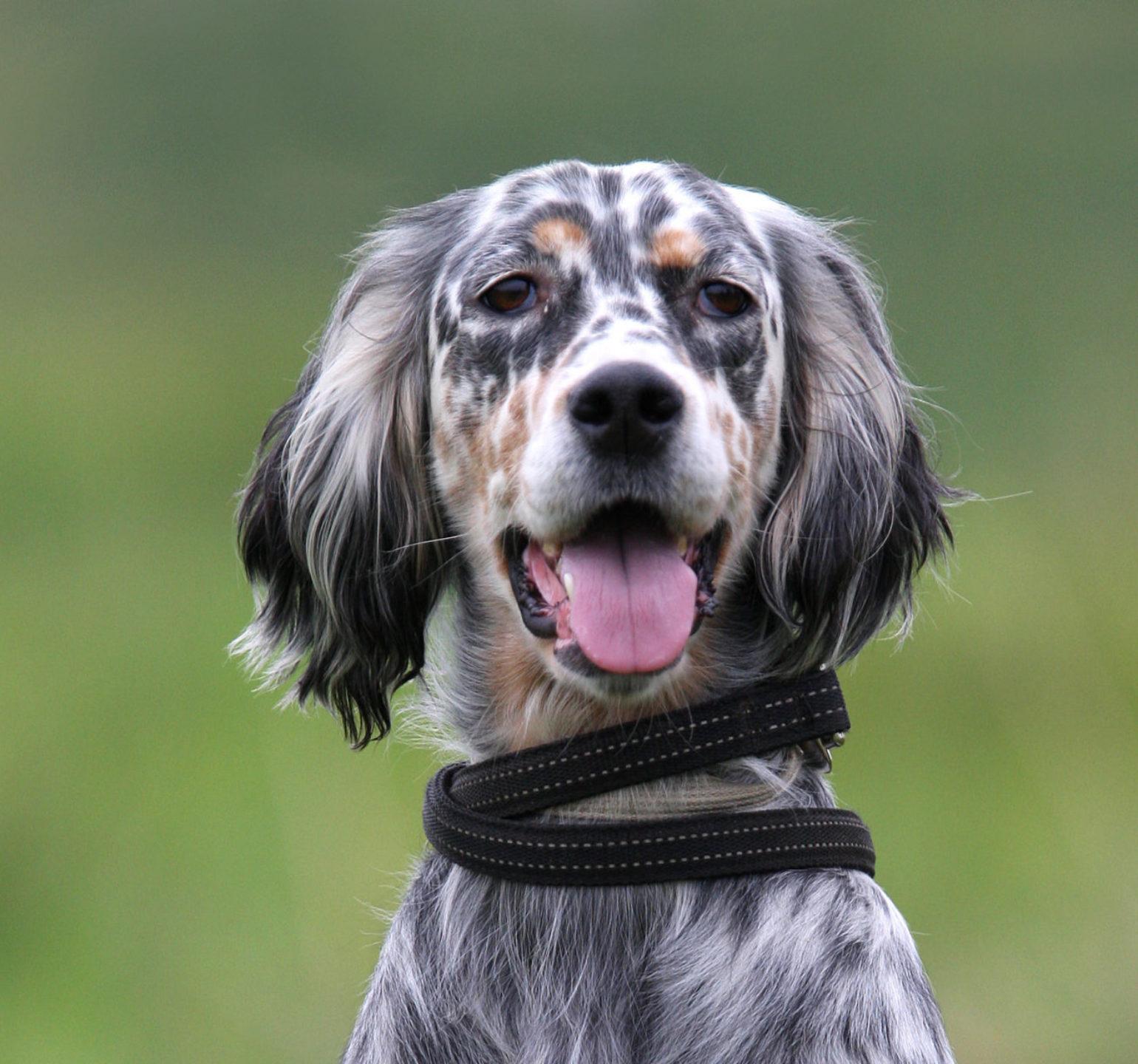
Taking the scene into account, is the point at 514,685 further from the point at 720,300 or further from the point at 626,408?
the point at 720,300

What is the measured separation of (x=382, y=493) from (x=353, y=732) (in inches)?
20.2

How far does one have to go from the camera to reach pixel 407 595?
119 inches

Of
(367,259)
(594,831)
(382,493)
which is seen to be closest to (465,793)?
(594,831)

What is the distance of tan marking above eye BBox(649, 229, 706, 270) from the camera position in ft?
9.36

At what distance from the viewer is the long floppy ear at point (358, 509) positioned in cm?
303

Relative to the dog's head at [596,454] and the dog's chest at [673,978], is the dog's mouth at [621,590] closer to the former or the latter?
the dog's head at [596,454]

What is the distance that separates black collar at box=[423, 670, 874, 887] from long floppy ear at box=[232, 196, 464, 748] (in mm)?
492

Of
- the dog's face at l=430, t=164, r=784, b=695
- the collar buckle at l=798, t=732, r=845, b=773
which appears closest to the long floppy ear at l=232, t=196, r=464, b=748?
the dog's face at l=430, t=164, r=784, b=695

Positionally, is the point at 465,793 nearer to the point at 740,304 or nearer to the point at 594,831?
the point at 594,831

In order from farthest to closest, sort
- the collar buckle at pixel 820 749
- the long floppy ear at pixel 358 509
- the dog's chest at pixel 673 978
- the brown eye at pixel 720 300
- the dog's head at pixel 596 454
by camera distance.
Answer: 1. the long floppy ear at pixel 358 509
2. the brown eye at pixel 720 300
3. the collar buckle at pixel 820 749
4. the dog's head at pixel 596 454
5. the dog's chest at pixel 673 978

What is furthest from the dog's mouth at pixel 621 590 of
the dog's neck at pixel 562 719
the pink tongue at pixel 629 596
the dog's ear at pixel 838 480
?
the dog's ear at pixel 838 480

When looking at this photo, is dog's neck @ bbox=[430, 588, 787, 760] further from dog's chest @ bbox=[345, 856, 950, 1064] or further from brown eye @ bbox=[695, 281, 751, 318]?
brown eye @ bbox=[695, 281, 751, 318]

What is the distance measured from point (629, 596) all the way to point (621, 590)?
16 mm

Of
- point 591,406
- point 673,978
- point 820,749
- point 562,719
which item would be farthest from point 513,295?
point 673,978
